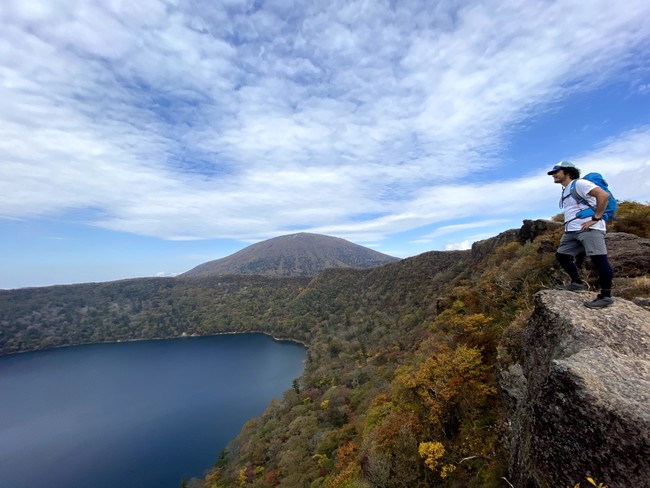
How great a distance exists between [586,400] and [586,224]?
3.25 metres

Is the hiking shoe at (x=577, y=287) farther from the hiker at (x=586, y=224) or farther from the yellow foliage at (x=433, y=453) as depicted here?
the yellow foliage at (x=433, y=453)

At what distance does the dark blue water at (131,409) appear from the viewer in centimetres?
5681

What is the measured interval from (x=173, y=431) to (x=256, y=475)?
3812cm

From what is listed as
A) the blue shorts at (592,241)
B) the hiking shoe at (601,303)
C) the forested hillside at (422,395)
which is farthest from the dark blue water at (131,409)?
the blue shorts at (592,241)

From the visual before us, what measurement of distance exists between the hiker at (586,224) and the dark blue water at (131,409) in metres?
68.2

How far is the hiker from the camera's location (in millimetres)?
5773

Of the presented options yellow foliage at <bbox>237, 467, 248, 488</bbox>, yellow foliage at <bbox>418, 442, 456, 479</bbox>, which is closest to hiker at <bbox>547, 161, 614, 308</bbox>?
yellow foliage at <bbox>418, 442, 456, 479</bbox>

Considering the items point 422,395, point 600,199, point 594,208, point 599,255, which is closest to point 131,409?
point 422,395

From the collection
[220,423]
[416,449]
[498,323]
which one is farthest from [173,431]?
[498,323]

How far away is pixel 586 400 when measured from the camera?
14.1 ft

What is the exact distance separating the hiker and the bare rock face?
61 centimetres

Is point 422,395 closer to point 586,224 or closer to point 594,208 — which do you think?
point 586,224

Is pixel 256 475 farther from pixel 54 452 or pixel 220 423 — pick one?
pixel 54 452

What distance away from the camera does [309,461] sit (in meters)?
36.2
